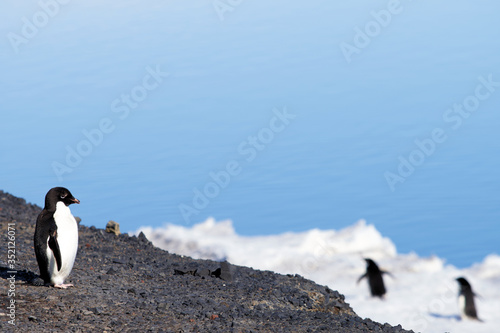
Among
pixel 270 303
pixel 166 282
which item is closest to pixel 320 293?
pixel 270 303

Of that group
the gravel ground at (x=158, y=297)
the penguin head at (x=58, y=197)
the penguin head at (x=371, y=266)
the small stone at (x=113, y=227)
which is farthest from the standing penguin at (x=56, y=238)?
the penguin head at (x=371, y=266)

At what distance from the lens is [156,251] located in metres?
13.8

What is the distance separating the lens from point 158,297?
32.5 feet

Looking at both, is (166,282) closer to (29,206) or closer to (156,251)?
(156,251)

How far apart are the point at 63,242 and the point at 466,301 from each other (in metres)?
8.13

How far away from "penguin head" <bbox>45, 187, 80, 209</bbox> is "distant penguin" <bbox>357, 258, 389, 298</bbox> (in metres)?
6.18

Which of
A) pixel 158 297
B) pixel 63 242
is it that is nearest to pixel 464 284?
pixel 158 297

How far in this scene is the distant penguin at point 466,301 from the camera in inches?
513

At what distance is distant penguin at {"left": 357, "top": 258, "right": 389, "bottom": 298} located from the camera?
13.0 meters

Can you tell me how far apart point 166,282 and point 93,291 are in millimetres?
1680

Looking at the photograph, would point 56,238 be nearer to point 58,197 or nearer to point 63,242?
point 63,242

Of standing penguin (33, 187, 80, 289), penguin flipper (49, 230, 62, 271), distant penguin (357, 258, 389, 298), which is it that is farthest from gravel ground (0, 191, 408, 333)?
distant penguin (357, 258, 389, 298)

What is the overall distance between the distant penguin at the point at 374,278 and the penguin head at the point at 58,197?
243 inches

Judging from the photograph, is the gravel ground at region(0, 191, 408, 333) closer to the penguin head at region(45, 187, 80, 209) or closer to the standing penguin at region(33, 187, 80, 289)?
the standing penguin at region(33, 187, 80, 289)
